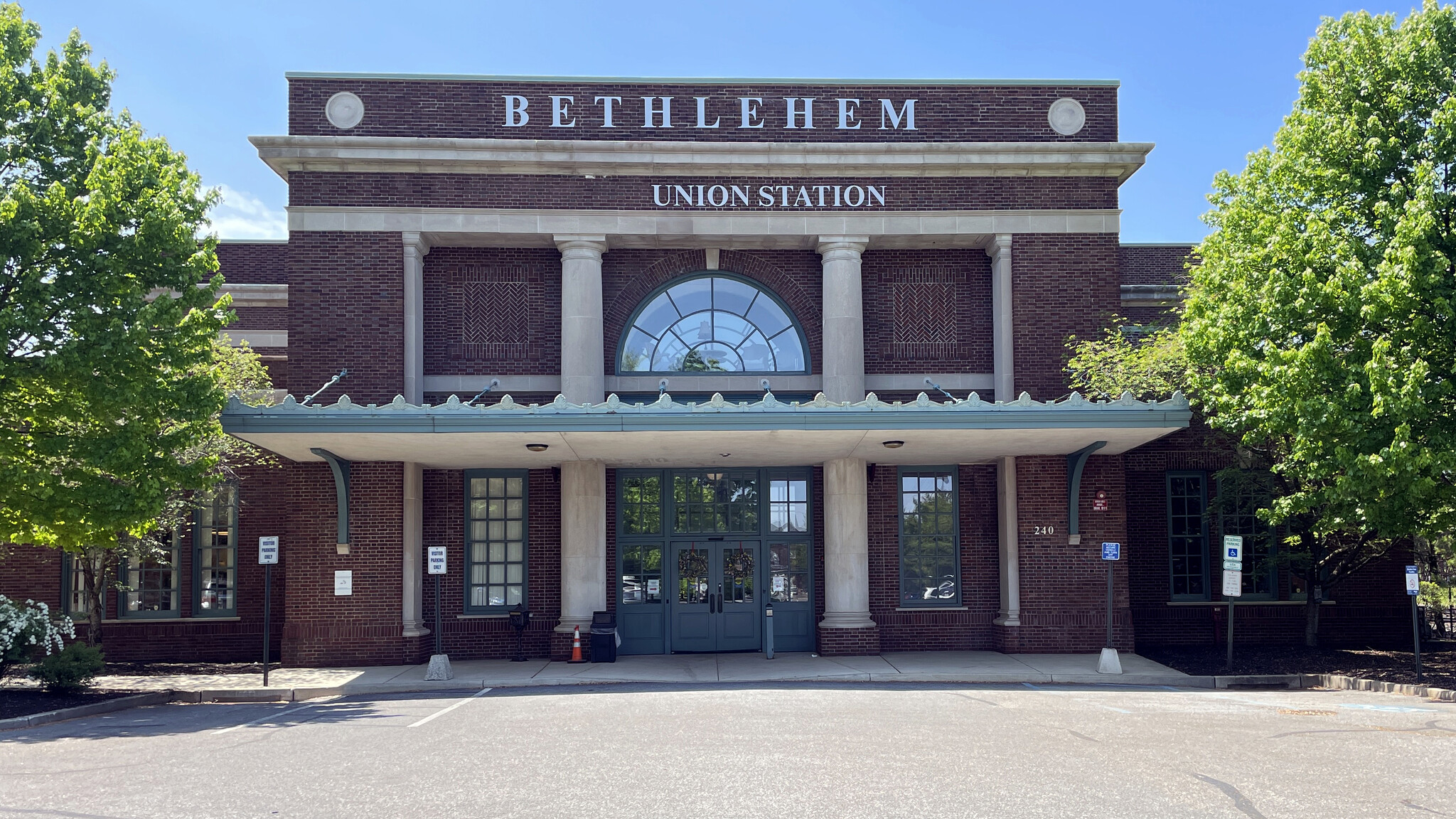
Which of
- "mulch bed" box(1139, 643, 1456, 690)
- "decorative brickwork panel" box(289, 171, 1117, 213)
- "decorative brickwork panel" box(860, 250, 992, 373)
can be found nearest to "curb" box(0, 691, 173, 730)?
"decorative brickwork panel" box(289, 171, 1117, 213)

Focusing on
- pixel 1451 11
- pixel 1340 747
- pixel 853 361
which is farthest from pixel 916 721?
pixel 1451 11

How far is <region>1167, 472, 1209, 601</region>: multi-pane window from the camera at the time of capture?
23703 mm

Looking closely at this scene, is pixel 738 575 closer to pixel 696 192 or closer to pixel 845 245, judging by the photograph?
pixel 845 245

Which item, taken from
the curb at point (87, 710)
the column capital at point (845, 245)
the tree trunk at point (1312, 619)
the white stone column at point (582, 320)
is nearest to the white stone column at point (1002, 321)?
the column capital at point (845, 245)

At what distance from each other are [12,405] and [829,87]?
48.1 ft

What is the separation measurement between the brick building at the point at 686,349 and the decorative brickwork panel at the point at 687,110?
54mm

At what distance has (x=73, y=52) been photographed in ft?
55.5

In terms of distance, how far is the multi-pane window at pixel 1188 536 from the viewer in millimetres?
23703

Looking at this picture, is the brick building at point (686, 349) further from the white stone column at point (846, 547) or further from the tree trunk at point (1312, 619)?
the tree trunk at point (1312, 619)

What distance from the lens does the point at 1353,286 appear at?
16.0 metres

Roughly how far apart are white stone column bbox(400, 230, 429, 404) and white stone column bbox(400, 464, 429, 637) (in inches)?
55.7

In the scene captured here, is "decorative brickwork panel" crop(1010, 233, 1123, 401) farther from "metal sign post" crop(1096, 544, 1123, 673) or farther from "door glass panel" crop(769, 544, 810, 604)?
"door glass panel" crop(769, 544, 810, 604)

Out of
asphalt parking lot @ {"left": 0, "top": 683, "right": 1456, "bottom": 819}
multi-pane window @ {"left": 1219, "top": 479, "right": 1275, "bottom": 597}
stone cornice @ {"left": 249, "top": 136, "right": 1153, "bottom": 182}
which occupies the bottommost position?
asphalt parking lot @ {"left": 0, "top": 683, "right": 1456, "bottom": 819}

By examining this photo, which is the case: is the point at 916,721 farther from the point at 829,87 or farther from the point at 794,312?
the point at 829,87
